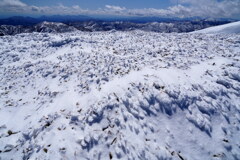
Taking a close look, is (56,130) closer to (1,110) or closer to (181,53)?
(1,110)

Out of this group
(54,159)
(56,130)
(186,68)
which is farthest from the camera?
(186,68)

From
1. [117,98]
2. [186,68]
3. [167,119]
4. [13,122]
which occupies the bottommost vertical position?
[13,122]

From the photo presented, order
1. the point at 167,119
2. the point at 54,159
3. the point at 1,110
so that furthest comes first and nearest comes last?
the point at 1,110 → the point at 167,119 → the point at 54,159

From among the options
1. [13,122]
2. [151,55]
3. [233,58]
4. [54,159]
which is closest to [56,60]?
[13,122]

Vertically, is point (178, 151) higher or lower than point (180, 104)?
lower

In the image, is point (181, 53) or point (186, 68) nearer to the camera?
point (186, 68)

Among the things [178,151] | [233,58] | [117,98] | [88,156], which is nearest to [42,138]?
[88,156]

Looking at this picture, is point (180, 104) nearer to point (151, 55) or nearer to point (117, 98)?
point (117, 98)
